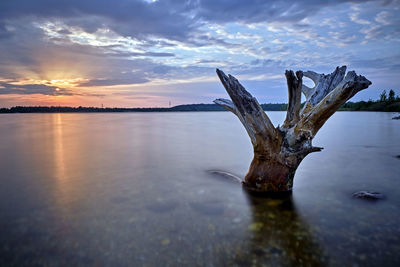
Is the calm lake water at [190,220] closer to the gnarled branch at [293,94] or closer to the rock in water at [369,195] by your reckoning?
the rock in water at [369,195]

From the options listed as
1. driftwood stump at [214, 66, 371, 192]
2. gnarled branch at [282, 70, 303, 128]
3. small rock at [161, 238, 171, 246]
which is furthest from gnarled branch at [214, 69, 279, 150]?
small rock at [161, 238, 171, 246]

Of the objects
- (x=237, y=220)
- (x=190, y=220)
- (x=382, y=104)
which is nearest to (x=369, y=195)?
(x=237, y=220)

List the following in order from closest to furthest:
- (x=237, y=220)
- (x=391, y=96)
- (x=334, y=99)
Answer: (x=237, y=220), (x=334, y=99), (x=391, y=96)

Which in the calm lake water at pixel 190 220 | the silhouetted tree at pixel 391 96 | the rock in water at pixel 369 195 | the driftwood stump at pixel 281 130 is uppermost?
the silhouetted tree at pixel 391 96

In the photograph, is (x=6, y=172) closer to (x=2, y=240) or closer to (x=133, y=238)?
(x=2, y=240)

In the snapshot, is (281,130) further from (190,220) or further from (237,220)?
(190,220)

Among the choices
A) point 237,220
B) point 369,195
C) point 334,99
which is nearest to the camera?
point 237,220

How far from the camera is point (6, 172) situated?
6.82m

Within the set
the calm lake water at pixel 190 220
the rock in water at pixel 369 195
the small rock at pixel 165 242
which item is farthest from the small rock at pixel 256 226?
the rock in water at pixel 369 195

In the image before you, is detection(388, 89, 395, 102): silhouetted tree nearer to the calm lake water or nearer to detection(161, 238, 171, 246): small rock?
the calm lake water

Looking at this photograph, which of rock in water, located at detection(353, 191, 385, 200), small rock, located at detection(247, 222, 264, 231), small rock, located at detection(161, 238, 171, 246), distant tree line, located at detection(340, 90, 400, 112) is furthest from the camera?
distant tree line, located at detection(340, 90, 400, 112)

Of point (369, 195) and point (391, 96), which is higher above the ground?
point (391, 96)

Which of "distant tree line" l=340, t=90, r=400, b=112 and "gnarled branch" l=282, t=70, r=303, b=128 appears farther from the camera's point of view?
"distant tree line" l=340, t=90, r=400, b=112

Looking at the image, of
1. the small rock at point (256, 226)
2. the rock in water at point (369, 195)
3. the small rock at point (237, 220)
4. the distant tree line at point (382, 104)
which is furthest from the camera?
→ the distant tree line at point (382, 104)
